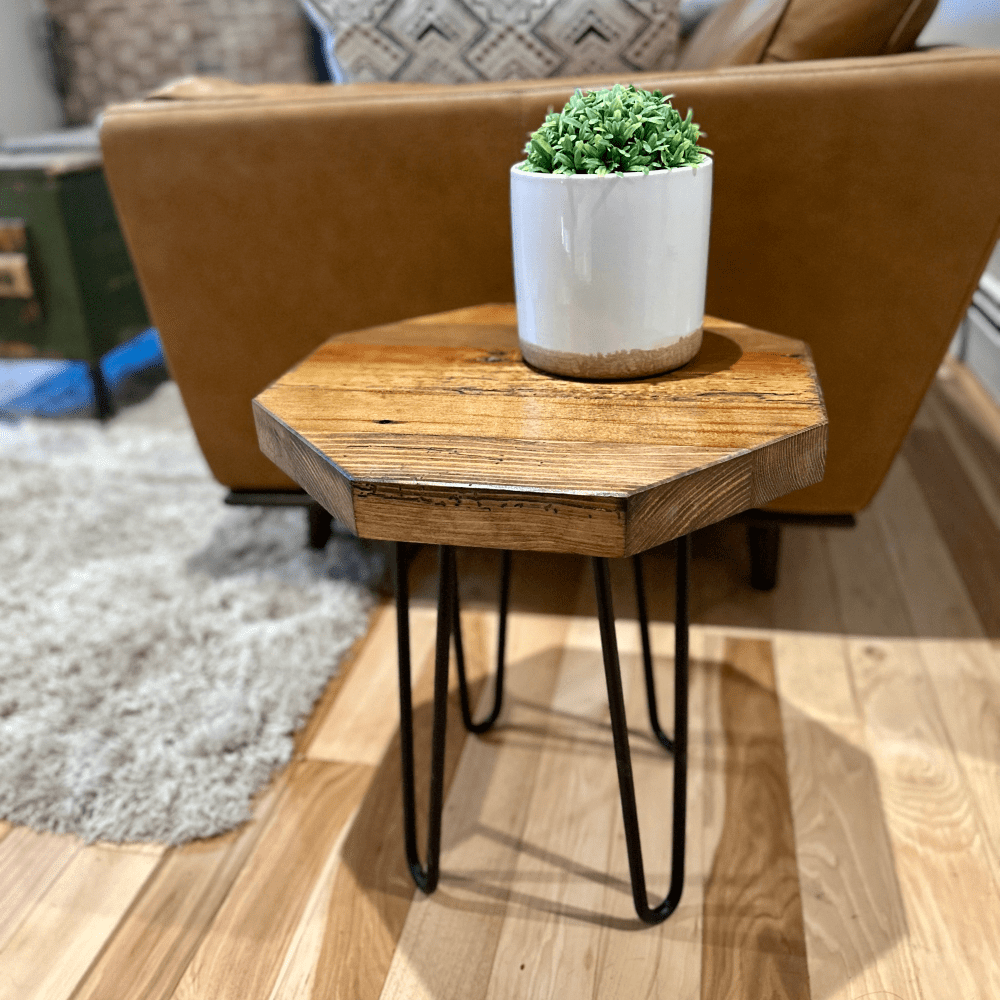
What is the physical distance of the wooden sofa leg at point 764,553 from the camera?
1.35 m

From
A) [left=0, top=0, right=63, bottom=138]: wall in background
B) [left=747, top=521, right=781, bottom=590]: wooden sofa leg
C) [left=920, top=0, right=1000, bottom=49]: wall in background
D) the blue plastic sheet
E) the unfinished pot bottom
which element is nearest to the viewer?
the unfinished pot bottom

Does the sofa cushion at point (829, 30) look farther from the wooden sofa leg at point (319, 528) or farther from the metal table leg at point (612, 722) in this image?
the wooden sofa leg at point (319, 528)

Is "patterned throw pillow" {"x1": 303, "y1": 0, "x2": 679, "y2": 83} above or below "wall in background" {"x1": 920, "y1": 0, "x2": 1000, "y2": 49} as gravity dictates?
above

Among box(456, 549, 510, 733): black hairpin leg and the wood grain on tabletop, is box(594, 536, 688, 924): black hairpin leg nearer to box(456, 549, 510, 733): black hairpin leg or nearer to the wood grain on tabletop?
the wood grain on tabletop

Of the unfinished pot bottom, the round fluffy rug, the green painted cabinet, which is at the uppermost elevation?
the unfinished pot bottom

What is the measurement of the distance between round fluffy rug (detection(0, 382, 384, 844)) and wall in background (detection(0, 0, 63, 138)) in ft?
6.42

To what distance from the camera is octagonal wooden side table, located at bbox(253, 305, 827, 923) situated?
603 mm

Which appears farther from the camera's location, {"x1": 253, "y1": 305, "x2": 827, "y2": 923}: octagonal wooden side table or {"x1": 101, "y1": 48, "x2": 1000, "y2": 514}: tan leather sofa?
{"x1": 101, "y1": 48, "x2": 1000, "y2": 514}: tan leather sofa

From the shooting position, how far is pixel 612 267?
2.31 ft

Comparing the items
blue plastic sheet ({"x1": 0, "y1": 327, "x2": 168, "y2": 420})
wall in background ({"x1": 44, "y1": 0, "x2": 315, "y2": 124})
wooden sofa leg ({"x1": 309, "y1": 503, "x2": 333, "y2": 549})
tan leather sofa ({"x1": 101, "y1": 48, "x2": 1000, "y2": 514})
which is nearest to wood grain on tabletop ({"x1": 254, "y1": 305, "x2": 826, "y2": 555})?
tan leather sofa ({"x1": 101, "y1": 48, "x2": 1000, "y2": 514})

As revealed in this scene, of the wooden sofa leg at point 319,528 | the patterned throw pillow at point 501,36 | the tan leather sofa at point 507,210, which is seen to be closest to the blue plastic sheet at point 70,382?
the wooden sofa leg at point 319,528

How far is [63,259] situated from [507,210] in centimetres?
135

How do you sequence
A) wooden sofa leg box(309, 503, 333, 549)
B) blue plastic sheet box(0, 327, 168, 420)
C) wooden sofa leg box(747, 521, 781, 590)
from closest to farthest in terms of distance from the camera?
wooden sofa leg box(747, 521, 781, 590), wooden sofa leg box(309, 503, 333, 549), blue plastic sheet box(0, 327, 168, 420)

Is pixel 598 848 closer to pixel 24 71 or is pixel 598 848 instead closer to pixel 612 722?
pixel 612 722
